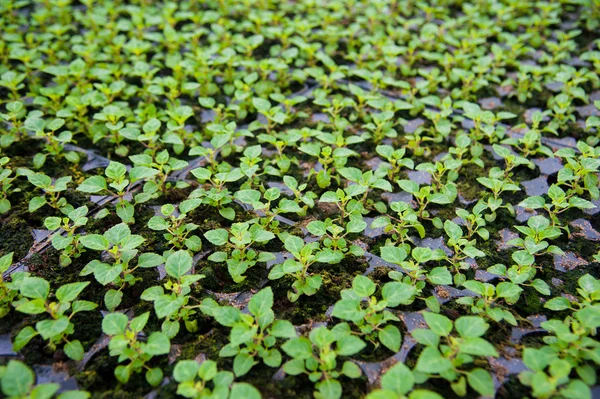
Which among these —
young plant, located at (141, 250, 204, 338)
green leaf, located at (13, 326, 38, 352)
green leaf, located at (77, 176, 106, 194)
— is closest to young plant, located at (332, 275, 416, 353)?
young plant, located at (141, 250, 204, 338)

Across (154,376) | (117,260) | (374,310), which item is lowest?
(154,376)

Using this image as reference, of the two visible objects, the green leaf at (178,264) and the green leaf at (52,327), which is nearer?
the green leaf at (52,327)

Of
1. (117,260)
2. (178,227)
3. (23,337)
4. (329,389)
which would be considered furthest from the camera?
(178,227)

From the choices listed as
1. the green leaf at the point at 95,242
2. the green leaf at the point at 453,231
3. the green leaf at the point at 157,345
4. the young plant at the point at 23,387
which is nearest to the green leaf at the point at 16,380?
the young plant at the point at 23,387

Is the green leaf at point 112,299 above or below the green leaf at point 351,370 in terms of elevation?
below

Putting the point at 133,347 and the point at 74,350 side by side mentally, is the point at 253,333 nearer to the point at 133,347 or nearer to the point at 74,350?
the point at 133,347

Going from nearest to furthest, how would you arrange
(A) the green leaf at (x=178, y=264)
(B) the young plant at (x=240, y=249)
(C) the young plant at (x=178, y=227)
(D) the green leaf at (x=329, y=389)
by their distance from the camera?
(D) the green leaf at (x=329, y=389) → (A) the green leaf at (x=178, y=264) → (B) the young plant at (x=240, y=249) → (C) the young plant at (x=178, y=227)

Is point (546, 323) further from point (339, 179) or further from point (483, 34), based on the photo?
point (483, 34)

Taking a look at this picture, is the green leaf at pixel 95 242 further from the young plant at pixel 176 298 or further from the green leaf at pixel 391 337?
the green leaf at pixel 391 337

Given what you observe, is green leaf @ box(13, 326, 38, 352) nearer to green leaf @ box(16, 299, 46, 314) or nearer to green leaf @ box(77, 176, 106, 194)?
green leaf @ box(16, 299, 46, 314)

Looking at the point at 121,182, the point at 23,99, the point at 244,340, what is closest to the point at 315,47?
the point at 121,182

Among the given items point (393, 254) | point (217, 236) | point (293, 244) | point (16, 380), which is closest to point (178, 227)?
point (217, 236)

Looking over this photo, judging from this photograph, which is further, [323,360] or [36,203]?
[36,203]
